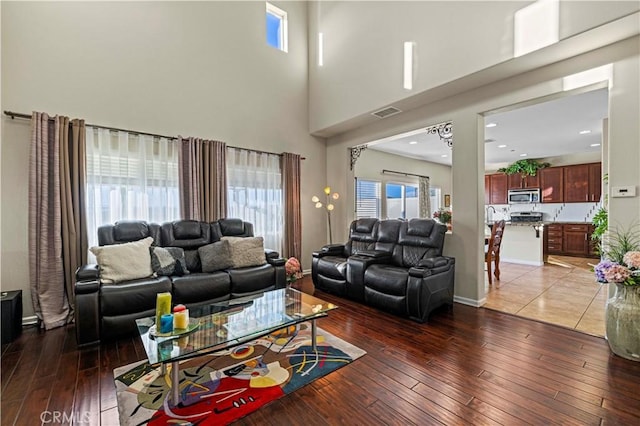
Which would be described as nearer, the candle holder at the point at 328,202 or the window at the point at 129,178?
the window at the point at 129,178

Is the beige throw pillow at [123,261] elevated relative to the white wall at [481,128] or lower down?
lower down

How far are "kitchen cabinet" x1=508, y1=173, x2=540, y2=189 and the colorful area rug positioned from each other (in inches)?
323

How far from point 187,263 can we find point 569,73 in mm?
4758

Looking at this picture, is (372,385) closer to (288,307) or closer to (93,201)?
(288,307)

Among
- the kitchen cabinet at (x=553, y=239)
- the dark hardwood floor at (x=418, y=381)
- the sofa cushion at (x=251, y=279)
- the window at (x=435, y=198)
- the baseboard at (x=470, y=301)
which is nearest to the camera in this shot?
the dark hardwood floor at (x=418, y=381)

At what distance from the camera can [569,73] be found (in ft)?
9.29

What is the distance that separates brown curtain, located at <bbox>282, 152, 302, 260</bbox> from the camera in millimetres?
5062

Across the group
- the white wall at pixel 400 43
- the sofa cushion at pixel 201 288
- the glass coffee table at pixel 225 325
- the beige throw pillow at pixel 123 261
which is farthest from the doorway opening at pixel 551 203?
the beige throw pillow at pixel 123 261

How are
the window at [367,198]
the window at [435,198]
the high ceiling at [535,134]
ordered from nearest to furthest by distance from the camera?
the high ceiling at [535,134] < the window at [367,198] < the window at [435,198]

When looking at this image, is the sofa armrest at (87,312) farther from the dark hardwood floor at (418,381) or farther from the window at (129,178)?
the window at (129,178)

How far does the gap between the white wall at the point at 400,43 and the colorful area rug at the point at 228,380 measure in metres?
3.26

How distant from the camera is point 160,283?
114 inches

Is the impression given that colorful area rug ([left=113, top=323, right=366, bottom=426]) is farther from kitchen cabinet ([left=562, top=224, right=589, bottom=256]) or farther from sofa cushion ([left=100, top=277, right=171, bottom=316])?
kitchen cabinet ([left=562, top=224, right=589, bottom=256])

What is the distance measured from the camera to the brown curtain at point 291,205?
199 inches
